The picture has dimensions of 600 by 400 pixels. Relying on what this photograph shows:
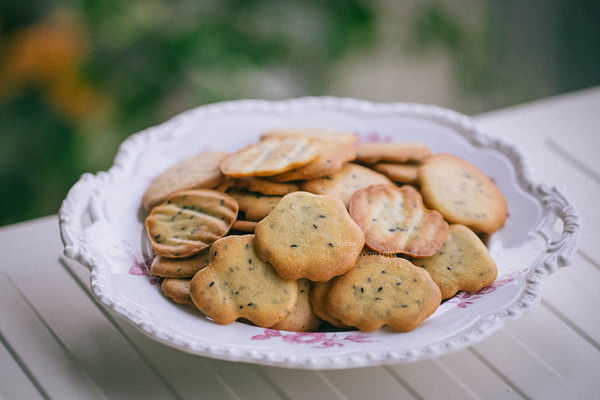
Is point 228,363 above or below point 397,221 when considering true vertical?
below

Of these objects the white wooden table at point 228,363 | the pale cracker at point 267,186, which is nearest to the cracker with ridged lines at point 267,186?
the pale cracker at point 267,186

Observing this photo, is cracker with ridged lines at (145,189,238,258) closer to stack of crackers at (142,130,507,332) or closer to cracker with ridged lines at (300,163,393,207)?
stack of crackers at (142,130,507,332)

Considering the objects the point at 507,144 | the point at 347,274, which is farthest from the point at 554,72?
the point at 347,274

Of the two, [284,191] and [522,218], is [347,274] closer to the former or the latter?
[284,191]

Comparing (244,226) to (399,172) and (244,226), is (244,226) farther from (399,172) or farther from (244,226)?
(399,172)

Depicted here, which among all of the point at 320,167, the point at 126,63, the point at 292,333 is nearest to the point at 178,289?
the point at 292,333

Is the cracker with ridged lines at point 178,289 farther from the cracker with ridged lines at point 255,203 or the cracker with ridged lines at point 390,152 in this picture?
the cracker with ridged lines at point 390,152

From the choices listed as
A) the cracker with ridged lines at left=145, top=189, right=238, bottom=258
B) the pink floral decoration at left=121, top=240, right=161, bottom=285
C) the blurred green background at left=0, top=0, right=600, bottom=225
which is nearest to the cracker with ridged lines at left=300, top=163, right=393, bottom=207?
the cracker with ridged lines at left=145, top=189, right=238, bottom=258
